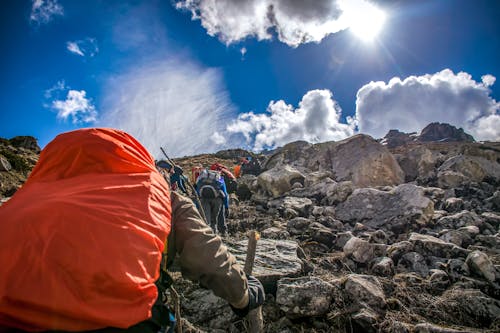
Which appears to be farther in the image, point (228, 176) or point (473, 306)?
point (228, 176)

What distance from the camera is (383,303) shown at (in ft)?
11.5

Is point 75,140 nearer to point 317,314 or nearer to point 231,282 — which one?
point 231,282

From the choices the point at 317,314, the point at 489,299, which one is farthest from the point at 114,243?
the point at 489,299

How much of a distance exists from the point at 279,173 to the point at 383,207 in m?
5.73

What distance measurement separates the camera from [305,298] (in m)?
3.43

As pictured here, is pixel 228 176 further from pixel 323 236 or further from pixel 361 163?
pixel 361 163

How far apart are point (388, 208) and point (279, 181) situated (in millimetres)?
5481

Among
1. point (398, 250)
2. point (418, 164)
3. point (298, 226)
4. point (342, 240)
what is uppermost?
point (418, 164)

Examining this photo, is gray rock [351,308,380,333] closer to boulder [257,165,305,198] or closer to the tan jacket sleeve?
the tan jacket sleeve

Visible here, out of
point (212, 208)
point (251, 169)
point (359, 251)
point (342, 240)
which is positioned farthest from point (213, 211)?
point (251, 169)

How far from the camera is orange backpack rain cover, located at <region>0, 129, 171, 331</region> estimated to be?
1001mm

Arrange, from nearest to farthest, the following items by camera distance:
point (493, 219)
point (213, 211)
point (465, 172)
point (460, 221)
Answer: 1. point (460, 221)
2. point (493, 219)
3. point (213, 211)
4. point (465, 172)

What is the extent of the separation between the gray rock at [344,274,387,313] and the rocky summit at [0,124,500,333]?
0.01m

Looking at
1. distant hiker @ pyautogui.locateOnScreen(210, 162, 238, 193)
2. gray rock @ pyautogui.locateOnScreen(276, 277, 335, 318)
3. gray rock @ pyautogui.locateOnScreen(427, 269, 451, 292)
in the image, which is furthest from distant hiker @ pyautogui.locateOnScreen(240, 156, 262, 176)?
gray rock @ pyautogui.locateOnScreen(276, 277, 335, 318)
